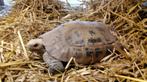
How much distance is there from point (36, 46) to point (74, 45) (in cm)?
31

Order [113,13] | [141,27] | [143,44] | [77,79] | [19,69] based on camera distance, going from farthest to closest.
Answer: [113,13]
[141,27]
[143,44]
[19,69]
[77,79]

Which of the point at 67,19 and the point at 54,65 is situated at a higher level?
the point at 67,19

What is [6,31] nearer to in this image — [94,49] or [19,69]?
[19,69]

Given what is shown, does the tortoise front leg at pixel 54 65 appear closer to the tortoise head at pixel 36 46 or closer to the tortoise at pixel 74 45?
the tortoise at pixel 74 45

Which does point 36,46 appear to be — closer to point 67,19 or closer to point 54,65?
point 54,65

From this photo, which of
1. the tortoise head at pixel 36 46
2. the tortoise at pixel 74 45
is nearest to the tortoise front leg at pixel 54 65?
the tortoise at pixel 74 45

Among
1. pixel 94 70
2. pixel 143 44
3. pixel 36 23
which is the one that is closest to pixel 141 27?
pixel 143 44

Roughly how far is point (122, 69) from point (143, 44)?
1.62 feet

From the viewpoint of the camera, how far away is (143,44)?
2.88 metres

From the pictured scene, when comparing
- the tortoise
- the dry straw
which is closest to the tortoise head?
the tortoise

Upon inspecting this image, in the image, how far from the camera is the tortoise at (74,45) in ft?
8.57

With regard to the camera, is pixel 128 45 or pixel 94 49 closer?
pixel 94 49

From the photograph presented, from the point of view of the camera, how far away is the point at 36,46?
271 cm

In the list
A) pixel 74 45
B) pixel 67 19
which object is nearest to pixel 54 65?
pixel 74 45
